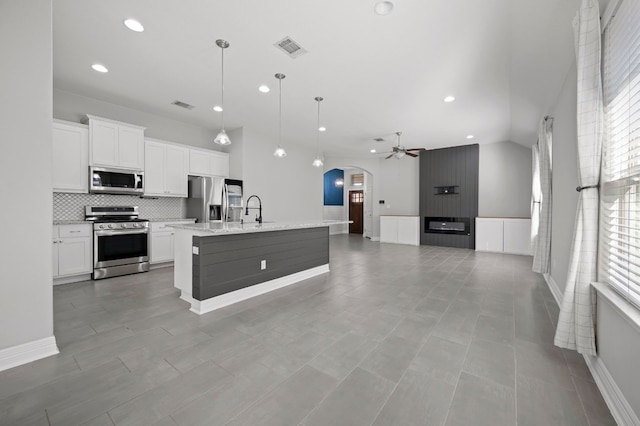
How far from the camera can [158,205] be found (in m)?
5.43

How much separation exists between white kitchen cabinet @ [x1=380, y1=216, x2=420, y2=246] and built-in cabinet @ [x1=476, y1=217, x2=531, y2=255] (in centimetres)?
175

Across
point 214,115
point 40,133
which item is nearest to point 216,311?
point 40,133

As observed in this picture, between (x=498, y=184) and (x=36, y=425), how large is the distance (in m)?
9.27

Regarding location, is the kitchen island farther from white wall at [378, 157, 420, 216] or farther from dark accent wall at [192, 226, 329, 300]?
white wall at [378, 157, 420, 216]

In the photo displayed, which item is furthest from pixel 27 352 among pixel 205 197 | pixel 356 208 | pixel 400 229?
Result: pixel 356 208

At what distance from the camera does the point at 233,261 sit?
326cm

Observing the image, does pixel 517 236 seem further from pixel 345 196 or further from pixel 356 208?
pixel 345 196

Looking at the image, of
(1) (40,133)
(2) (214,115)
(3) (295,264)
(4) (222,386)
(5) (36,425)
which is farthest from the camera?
(2) (214,115)

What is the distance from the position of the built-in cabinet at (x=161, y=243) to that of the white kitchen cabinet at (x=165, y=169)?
0.64 meters

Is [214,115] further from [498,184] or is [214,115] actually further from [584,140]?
[498,184]

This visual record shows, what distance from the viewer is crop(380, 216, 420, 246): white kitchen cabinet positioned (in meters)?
8.51

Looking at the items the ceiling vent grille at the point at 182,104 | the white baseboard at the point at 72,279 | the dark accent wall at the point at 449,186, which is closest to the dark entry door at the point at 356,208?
the dark accent wall at the point at 449,186

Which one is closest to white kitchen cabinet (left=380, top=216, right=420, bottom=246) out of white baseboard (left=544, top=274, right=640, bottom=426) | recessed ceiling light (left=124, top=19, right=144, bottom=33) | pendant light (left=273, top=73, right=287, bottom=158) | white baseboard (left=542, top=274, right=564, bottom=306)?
white baseboard (left=542, top=274, right=564, bottom=306)

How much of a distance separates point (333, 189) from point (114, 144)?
869cm
